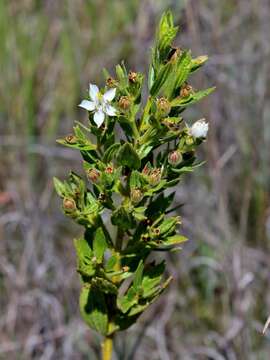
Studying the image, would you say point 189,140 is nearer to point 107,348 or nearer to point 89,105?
point 89,105

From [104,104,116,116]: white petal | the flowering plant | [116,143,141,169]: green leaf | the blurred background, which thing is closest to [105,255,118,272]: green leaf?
the flowering plant

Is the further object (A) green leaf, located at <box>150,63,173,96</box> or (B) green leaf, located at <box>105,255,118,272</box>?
(B) green leaf, located at <box>105,255,118,272</box>

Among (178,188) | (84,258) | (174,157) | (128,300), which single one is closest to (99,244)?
(84,258)

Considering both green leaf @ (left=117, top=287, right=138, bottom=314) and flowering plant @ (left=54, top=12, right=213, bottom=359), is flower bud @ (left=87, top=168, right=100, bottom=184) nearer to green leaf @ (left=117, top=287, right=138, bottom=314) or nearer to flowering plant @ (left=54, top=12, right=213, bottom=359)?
flowering plant @ (left=54, top=12, right=213, bottom=359)

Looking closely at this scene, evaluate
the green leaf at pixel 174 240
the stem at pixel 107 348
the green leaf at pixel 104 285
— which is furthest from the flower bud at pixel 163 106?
the stem at pixel 107 348

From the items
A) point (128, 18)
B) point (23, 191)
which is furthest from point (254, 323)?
point (128, 18)

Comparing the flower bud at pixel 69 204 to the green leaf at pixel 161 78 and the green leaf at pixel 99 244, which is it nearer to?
the green leaf at pixel 99 244
